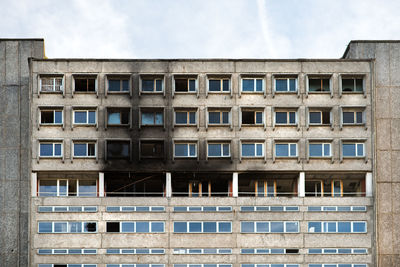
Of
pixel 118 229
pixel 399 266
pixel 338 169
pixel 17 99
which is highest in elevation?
pixel 17 99

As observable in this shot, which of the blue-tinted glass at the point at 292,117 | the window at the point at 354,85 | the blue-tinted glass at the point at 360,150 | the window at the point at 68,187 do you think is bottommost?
the window at the point at 68,187

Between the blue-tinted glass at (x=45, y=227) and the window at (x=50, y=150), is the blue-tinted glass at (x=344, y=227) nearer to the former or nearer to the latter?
the blue-tinted glass at (x=45, y=227)

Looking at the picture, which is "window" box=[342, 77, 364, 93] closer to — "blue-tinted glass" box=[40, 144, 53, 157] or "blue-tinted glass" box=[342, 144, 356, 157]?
"blue-tinted glass" box=[342, 144, 356, 157]

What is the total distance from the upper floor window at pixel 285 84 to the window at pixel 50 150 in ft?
67.0

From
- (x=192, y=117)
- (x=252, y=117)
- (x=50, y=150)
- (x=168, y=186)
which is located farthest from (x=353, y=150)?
(x=50, y=150)

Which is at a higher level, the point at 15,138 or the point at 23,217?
the point at 15,138

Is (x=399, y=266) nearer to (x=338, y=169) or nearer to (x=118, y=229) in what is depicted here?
(x=338, y=169)

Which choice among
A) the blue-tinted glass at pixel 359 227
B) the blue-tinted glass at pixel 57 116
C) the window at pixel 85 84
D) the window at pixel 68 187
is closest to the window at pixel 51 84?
the window at pixel 85 84

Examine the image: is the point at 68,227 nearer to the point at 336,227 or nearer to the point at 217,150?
the point at 217,150

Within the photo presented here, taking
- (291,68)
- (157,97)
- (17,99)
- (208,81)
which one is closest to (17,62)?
(17,99)

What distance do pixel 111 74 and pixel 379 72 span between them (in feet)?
80.3

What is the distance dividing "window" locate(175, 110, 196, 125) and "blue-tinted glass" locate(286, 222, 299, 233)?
40.7ft

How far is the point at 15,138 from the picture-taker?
185 feet

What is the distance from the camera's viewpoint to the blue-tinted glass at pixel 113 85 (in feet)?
189
